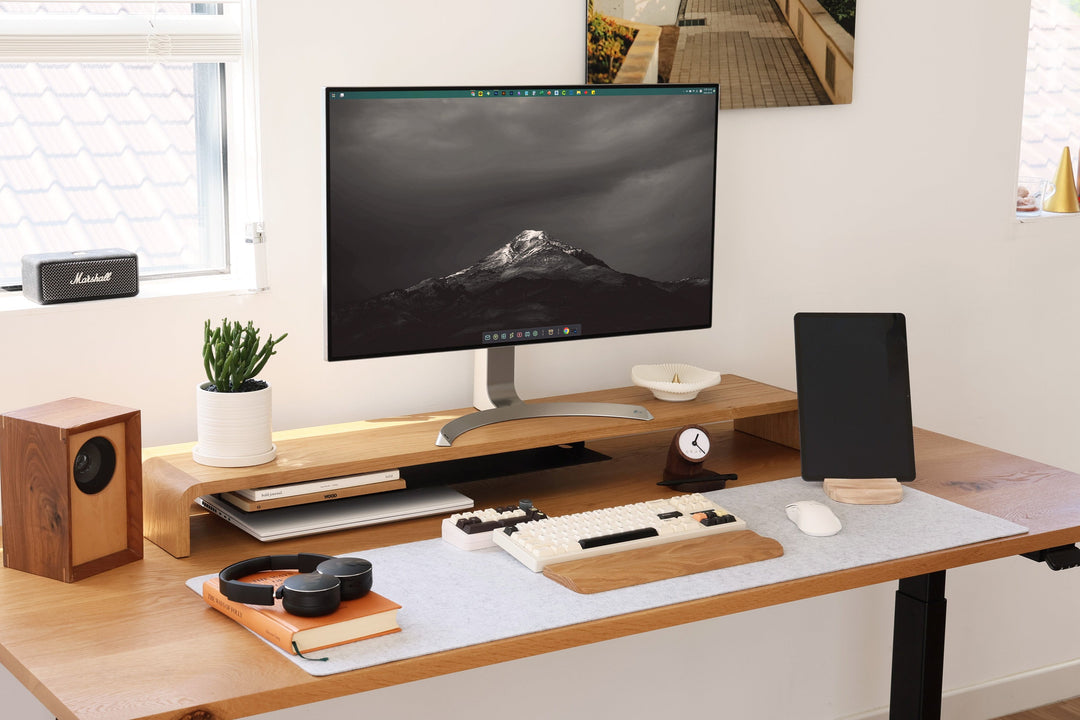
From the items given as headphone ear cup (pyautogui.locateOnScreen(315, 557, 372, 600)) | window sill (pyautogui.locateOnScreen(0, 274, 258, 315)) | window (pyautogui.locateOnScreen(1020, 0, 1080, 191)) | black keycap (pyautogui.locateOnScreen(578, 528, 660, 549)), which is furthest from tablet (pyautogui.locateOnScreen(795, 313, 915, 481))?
window (pyautogui.locateOnScreen(1020, 0, 1080, 191))

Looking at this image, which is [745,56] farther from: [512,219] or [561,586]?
[561,586]

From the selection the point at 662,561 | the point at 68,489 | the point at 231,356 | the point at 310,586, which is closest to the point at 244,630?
the point at 310,586

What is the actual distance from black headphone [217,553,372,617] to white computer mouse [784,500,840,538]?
0.65 m

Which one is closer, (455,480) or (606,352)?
(455,480)

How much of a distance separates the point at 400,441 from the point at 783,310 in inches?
39.9

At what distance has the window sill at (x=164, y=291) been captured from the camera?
175 cm

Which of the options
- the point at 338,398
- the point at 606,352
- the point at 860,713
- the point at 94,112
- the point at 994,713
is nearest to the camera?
the point at 94,112

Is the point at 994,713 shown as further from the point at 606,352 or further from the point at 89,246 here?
the point at 89,246

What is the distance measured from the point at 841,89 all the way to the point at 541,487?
43.4 inches

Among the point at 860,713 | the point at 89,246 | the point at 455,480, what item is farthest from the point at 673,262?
the point at 860,713

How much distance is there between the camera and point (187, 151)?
196 cm

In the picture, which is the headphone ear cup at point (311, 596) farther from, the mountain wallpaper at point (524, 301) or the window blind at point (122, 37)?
the window blind at point (122, 37)

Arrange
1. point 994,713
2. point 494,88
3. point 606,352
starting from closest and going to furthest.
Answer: point 494,88 → point 606,352 → point 994,713

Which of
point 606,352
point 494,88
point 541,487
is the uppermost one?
point 494,88
